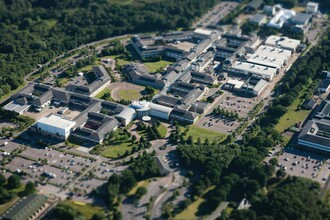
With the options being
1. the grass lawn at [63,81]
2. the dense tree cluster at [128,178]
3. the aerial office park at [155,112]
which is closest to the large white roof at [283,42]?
the aerial office park at [155,112]

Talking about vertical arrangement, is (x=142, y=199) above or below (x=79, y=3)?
below

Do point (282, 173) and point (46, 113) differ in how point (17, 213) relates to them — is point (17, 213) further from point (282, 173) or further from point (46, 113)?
point (282, 173)

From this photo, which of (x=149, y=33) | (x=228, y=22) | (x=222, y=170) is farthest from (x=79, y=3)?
(x=222, y=170)

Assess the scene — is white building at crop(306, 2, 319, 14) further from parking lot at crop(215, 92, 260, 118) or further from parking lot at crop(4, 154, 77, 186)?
parking lot at crop(4, 154, 77, 186)

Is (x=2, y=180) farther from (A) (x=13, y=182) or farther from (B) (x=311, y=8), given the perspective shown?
(B) (x=311, y=8)

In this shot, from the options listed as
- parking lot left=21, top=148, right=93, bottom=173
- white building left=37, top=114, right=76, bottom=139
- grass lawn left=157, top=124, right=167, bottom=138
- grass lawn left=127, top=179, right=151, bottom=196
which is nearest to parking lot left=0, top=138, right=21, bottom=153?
parking lot left=21, top=148, right=93, bottom=173

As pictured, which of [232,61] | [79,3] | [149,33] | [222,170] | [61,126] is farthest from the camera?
[79,3]
